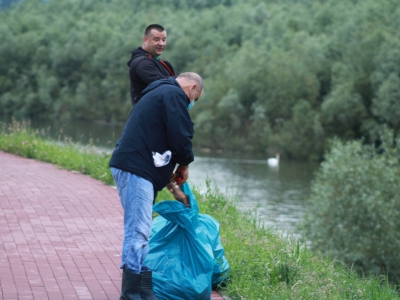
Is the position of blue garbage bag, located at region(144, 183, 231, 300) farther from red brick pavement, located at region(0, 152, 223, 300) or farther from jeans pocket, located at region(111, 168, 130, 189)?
jeans pocket, located at region(111, 168, 130, 189)

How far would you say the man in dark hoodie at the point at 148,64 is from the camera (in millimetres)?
5961

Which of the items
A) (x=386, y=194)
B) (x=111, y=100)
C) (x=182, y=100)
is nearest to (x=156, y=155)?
(x=182, y=100)

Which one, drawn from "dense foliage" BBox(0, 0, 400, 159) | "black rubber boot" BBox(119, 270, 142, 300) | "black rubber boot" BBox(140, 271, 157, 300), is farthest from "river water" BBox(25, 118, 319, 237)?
"black rubber boot" BBox(119, 270, 142, 300)

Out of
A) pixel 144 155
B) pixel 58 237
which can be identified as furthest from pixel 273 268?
pixel 58 237

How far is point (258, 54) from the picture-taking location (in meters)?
67.9

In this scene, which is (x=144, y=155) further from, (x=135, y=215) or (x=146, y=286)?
(x=146, y=286)

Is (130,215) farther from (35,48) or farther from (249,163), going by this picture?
(35,48)

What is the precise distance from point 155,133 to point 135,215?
548 mm

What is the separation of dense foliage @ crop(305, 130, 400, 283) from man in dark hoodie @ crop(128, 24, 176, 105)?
1759 centimetres

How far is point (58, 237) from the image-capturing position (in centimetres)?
668

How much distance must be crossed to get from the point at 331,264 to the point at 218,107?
187 ft

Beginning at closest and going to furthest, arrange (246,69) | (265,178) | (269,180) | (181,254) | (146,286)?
(146,286) → (181,254) → (269,180) → (265,178) → (246,69)

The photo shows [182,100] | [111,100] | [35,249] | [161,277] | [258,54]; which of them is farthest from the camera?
[111,100]

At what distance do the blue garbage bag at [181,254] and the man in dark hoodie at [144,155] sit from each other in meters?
0.39
